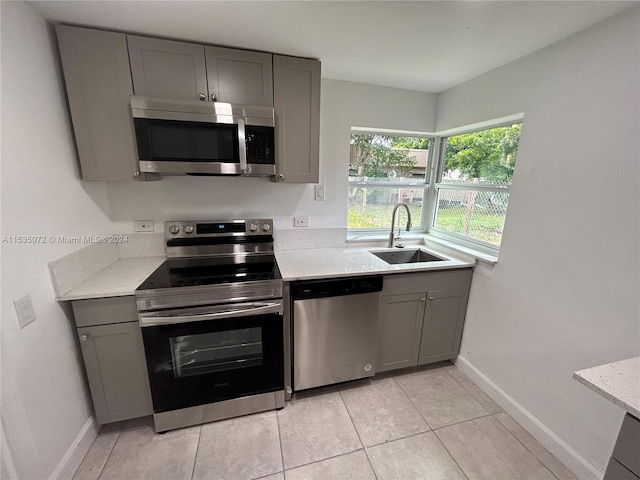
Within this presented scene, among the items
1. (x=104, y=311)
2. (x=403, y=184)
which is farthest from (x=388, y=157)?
(x=104, y=311)

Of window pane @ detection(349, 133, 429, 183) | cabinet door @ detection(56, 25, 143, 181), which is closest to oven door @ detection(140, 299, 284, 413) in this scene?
cabinet door @ detection(56, 25, 143, 181)

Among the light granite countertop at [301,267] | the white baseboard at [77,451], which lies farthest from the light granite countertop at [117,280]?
the white baseboard at [77,451]

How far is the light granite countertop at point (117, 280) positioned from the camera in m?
1.38

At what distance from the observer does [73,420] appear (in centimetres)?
140

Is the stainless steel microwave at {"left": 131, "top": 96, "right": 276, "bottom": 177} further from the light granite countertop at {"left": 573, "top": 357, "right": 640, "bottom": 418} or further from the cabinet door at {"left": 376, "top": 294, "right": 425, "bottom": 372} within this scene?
the light granite countertop at {"left": 573, "top": 357, "right": 640, "bottom": 418}

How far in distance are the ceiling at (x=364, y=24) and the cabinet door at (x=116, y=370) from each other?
1614 mm

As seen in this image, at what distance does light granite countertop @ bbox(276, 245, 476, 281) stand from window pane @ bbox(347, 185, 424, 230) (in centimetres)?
38

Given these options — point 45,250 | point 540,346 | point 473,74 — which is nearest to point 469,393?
point 540,346

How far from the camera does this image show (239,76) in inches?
63.6

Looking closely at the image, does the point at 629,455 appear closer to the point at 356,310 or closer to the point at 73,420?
the point at 356,310

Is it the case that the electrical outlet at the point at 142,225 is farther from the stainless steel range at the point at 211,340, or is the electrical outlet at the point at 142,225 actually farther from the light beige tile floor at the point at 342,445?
the light beige tile floor at the point at 342,445

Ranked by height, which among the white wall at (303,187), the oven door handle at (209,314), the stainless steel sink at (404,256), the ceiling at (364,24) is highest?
the ceiling at (364,24)

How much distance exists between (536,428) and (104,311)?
262cm

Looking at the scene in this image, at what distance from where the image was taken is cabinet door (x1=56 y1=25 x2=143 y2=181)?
1.40 meters
